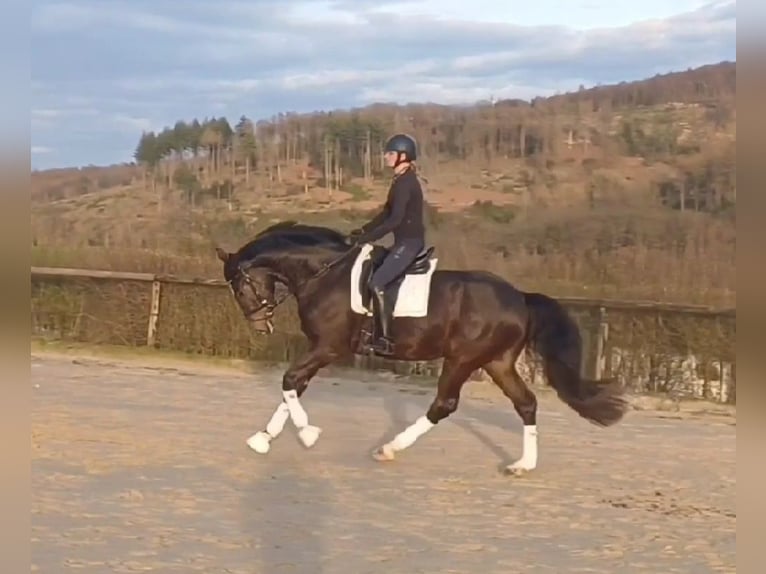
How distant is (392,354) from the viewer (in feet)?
24.6

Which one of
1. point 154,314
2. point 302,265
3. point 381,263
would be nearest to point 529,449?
point 381,263

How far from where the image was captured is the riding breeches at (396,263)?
24.0ft

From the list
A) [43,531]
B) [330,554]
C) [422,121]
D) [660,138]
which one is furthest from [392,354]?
[422,121]

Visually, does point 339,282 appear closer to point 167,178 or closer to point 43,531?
point 43,531

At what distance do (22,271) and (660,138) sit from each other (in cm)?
1304

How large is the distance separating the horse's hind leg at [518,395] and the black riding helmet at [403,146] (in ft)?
5.14

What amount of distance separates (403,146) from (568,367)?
198cm

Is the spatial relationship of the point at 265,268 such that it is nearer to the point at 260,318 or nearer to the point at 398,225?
the point at 260,318

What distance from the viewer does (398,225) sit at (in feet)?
23.9

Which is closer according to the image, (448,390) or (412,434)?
(448,390)

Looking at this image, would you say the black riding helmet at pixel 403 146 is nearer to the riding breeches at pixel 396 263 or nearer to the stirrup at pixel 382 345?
the riding breeches at pixel 396 263

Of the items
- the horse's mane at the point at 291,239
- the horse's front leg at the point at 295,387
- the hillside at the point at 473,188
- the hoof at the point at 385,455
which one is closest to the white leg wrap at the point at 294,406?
the horse's front leg at the point at 295,387

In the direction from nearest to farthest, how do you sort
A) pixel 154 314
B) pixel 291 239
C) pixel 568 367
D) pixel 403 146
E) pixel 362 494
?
pixel 362 494
pixel 403 146
pixel 568 367
pixel 291 239
pixel 154 314

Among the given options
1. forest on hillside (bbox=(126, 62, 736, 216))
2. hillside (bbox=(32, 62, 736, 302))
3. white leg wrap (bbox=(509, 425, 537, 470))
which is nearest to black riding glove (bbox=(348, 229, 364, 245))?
white leg wrap (bbox=(509, 425, 537, 470))
